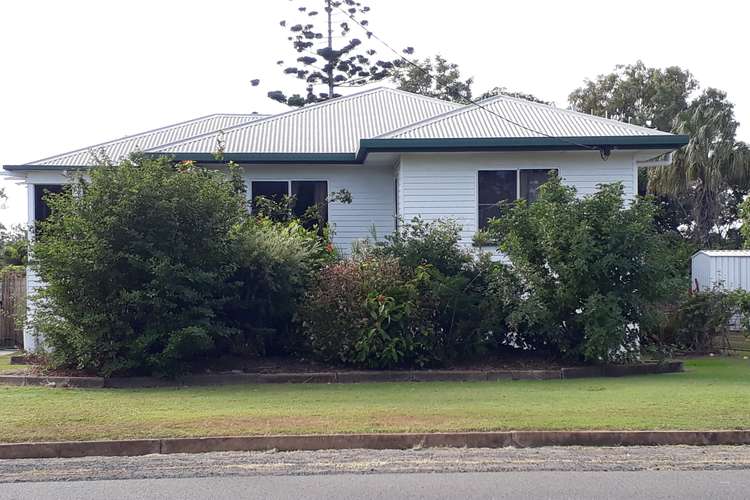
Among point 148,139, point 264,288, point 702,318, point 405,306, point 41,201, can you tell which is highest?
point 148,139

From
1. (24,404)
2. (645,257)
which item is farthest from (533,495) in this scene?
(645,257)

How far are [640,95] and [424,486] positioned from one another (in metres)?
42.3

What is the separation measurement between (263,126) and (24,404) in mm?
12429

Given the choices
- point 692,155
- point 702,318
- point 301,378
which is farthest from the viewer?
point 692,155

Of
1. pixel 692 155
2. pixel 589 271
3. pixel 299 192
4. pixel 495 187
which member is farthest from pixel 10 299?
pixel 692 155

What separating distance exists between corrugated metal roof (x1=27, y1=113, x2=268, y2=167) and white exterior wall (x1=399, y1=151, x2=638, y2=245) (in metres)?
6.17

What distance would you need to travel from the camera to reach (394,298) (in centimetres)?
1504

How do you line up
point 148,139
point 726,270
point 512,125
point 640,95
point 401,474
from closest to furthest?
point 401,474 < point 512,125 < point 726,270 < point 148,139 < point 640,95

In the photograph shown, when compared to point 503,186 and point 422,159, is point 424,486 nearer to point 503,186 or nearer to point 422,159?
point 422,159

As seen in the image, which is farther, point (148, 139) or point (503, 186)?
point (148, 139)

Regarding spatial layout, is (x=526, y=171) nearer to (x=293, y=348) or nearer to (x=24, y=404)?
(x=293, y=348)

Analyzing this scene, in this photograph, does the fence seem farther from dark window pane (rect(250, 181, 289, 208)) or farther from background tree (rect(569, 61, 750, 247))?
background tree (rect(569, 61, 750, 247))

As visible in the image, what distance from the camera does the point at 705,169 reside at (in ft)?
109

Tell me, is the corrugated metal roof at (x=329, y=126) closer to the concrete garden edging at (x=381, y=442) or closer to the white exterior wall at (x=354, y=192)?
the white exterior wall at (x=354, y=192)
